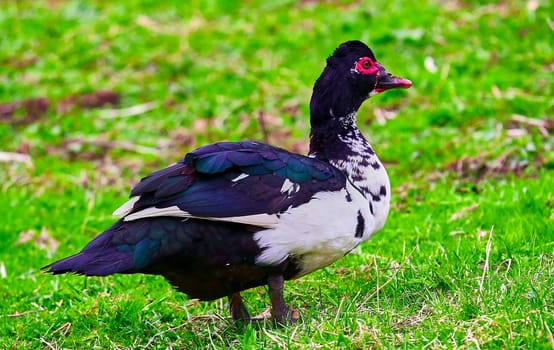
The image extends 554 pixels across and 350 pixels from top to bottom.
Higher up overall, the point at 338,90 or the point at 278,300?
the point at 338,90

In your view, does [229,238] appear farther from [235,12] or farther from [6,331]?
[235,12]

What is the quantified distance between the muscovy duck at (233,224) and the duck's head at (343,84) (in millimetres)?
464

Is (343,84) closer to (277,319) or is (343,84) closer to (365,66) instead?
(365,66)

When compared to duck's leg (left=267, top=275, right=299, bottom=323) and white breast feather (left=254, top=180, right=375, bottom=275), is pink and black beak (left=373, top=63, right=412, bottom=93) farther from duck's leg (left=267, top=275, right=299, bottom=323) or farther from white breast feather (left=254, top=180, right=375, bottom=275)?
duck's leg (left=267, top=275, right=299, bottom=323)

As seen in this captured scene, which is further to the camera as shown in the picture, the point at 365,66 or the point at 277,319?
the point at 365,66

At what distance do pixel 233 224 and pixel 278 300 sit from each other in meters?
0.52

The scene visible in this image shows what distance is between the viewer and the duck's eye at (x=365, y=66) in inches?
220

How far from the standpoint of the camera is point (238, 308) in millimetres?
5277

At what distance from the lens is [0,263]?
6984 millimetres

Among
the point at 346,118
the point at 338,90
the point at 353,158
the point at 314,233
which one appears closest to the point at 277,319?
the point at 314,233

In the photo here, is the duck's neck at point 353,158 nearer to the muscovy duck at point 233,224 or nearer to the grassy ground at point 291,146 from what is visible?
the muscovy duck at point 233,224

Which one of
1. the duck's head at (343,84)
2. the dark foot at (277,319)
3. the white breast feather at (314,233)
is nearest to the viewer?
the white breast feather at (314,233)

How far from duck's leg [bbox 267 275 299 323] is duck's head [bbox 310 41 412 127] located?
1.06 metres

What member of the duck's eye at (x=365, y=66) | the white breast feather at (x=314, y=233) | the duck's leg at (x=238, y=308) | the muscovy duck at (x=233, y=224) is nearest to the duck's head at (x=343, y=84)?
the duck's eye at (x=365, y=66)
